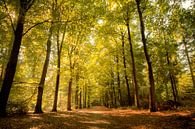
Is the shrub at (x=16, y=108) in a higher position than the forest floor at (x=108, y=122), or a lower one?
higher

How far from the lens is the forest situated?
1183 cm

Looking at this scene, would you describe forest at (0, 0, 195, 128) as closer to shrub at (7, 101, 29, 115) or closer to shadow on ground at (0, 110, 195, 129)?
shrub at (7, 101, 29, 115)

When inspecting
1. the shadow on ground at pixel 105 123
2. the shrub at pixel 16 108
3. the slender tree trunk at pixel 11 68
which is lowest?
the shadow on ground at pixel 105 123

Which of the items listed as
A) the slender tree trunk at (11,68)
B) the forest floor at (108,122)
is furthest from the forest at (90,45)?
the forest floor at (108,122)

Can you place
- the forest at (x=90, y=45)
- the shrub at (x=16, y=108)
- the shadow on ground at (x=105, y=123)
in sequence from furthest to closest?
the shrub at (x=16, y=108) < the forest at (x=90, y=45) < the shadow on ground at (x=105, y=123)

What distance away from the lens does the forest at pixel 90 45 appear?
11.8 m

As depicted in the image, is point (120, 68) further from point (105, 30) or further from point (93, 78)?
point (93, 78)

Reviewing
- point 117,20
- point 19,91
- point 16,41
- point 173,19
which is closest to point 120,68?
point 117,20

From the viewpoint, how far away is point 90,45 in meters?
31.2

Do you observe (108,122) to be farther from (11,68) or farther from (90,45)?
(90,45)

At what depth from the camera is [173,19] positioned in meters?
11.6

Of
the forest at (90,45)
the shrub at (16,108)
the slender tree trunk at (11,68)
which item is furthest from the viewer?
the shrub at (16,108)

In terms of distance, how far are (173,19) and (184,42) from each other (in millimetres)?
20587

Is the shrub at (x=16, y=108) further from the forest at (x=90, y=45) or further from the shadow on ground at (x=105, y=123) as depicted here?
the shadow on ground at (x=105, y=123)
